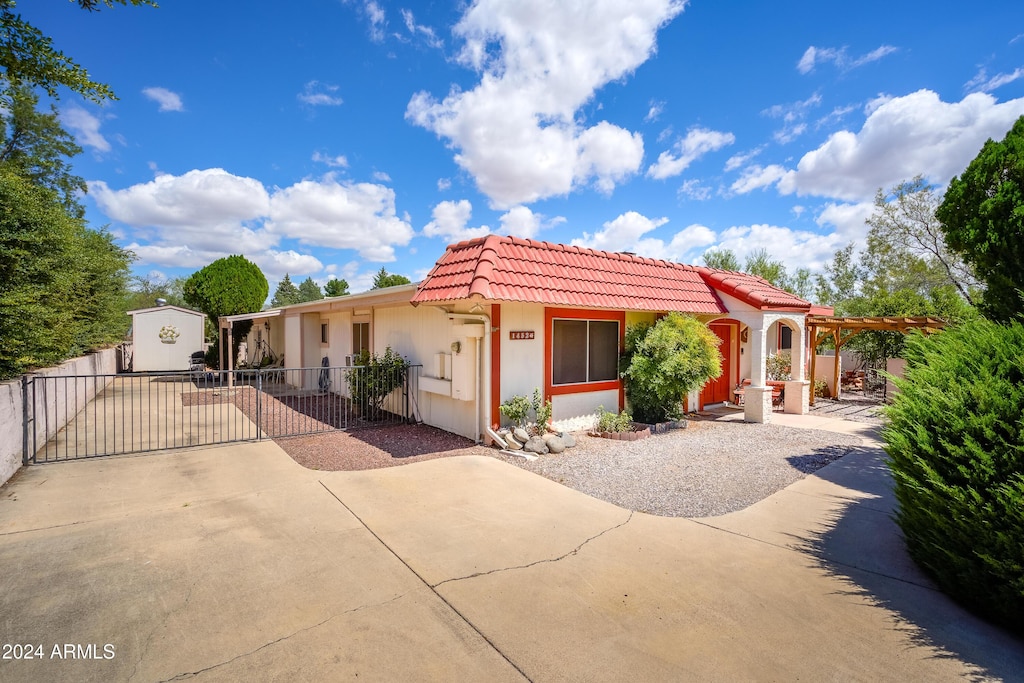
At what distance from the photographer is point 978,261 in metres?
4.50

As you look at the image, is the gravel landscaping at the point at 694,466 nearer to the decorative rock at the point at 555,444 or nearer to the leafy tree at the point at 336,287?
the decorative rock at the point at 555,444

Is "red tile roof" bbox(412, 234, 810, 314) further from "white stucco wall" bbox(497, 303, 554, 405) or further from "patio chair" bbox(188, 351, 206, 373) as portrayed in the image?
"patio chair" bbox(188, 351, 206, 373)

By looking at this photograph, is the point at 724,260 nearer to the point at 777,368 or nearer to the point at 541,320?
the point at 777,368

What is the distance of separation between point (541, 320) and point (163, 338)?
2132cm

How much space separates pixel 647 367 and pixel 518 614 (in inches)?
284

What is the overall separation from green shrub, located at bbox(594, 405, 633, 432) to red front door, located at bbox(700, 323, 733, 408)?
14.5 ft

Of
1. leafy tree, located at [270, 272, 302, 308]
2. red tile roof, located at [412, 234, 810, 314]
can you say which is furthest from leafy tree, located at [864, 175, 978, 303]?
leafy tree, located at [270, 272, 302, 308]

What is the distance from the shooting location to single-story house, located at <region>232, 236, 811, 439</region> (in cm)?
794

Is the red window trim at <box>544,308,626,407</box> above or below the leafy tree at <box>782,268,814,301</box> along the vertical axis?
→ below

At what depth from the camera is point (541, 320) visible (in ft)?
Answer: 28.5

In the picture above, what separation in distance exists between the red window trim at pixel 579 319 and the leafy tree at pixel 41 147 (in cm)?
2462

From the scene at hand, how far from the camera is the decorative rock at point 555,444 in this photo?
25.8ft

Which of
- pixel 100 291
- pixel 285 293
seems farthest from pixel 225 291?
pixel 285 293

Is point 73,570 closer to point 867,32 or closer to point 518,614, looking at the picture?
point 518,614
